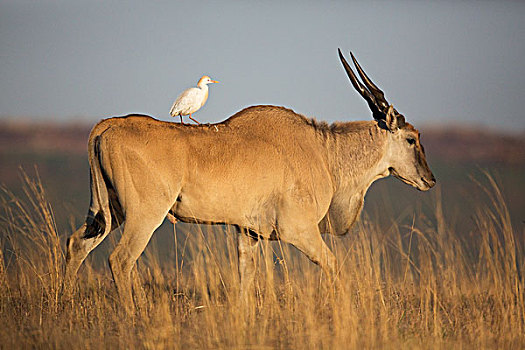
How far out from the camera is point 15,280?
281 inches

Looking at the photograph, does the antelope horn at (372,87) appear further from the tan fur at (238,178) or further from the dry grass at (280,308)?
the dry grass at (280,308)

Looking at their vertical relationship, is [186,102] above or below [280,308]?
above

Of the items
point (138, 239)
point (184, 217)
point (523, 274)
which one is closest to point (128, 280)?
point (138, 239)

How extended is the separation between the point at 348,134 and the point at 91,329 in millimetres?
3448

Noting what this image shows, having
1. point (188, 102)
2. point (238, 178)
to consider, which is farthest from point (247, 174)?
point (188, 102)

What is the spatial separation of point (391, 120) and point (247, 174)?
6.27 ft

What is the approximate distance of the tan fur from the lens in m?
5.88

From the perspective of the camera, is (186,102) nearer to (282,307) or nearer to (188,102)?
(188,102)

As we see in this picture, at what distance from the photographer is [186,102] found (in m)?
6.41

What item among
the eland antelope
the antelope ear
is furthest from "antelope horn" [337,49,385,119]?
the antelope ear

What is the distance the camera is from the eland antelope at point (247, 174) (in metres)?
5.88

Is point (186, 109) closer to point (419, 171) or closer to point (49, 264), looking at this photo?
point (49, 264)

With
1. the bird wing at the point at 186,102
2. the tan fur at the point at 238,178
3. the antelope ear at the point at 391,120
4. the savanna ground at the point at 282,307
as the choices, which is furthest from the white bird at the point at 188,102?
the antelope ear at the point at 391,120

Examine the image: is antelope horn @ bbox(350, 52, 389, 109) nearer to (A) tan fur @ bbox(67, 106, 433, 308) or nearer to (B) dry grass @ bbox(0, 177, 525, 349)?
(A) tan fur @ bbox(67, 106, 433, 308)
